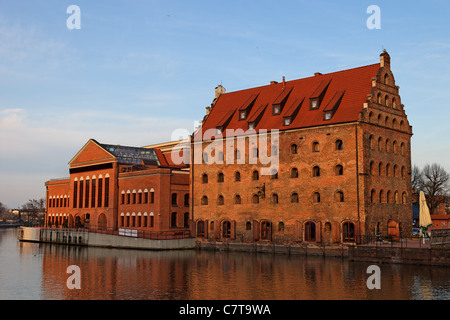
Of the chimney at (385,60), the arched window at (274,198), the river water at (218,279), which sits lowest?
the river water at (218,279)

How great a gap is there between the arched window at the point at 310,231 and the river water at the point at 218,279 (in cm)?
464

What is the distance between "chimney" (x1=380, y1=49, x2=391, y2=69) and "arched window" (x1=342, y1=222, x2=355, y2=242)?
17.4m

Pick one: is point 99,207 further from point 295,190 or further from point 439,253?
point 439,253

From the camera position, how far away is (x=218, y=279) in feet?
113

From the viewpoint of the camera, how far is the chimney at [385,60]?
2140 inches

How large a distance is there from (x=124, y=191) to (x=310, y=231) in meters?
29.7

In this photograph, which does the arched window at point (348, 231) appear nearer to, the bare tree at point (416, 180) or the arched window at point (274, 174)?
the arched window at point (274, 174)

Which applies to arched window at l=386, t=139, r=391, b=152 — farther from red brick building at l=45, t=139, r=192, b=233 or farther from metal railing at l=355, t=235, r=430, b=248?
red brick building at l=45, t=139, r=192, b=233

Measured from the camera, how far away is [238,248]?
57062 mm

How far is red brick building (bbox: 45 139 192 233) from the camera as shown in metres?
66.1

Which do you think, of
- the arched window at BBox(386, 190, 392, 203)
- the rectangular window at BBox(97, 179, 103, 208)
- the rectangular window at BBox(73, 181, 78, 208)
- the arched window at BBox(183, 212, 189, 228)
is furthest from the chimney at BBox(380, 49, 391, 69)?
the rectangular window at BBox(73, 181, 78, 208)

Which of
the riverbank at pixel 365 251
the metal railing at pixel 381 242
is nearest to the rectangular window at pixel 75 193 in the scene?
the riverbank at pixel 365 251

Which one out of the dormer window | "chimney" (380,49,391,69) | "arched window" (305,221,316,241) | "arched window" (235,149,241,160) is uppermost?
"chimney" (380,49,391,69)
